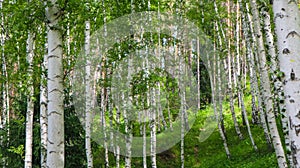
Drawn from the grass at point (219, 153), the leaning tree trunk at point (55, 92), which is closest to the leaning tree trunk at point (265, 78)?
the grass at point (219, 153)

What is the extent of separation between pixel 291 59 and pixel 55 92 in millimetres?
3101

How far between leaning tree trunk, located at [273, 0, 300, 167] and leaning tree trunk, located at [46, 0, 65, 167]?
2959 mm

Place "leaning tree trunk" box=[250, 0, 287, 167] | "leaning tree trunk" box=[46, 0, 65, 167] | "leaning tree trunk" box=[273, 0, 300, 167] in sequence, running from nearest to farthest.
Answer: "leaning tree trunk" box=[273, 0, 300, 167]
"leaning tree trunk" box=[46, 0, 65, 167]
"leaning tree trunk" box=[250, 0, 287, 167]

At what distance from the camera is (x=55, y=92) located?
15.7ft

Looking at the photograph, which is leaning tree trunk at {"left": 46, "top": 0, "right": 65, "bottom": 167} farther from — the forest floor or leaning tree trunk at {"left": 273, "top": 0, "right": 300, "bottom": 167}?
the forest floor

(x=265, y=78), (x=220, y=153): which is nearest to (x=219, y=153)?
(x=220, y=153)

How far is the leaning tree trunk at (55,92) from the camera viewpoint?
182 inches

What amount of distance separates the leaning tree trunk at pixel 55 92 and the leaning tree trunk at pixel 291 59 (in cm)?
296

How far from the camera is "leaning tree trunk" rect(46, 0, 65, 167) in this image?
4633mm

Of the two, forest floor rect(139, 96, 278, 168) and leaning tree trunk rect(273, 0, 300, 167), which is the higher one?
leaning tree trunk rect(273, 0, 300, 167)

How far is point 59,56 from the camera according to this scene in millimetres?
4938

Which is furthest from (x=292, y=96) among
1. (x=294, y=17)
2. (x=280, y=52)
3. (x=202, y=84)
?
(x=202, y=84)

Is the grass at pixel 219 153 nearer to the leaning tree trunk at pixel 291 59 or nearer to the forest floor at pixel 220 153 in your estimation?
the forest floor at pixel 220 153

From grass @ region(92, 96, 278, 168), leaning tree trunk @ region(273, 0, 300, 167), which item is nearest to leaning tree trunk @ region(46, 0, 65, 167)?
leaning tree trunk @ region(273, 0, 300, 167)
